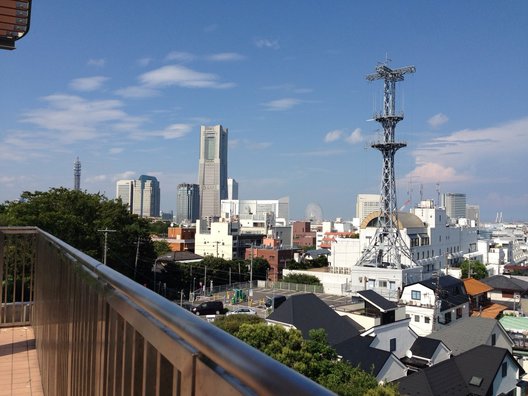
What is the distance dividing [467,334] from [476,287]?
33.9ft

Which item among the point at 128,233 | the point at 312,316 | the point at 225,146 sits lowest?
the point at 312,316

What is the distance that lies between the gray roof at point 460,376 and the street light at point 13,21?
31.8 feet

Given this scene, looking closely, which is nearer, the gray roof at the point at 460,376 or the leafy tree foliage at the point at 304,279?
the gray roof at the point at 460,376

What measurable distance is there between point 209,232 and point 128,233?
75.6 feet

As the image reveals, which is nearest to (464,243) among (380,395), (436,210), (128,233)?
(436,210)

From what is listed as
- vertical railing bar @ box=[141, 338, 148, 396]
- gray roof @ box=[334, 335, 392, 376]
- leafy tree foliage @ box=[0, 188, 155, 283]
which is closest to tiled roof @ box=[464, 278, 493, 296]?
gray roof @ box=[334, 335, 392, 376]

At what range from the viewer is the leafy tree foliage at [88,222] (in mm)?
15438

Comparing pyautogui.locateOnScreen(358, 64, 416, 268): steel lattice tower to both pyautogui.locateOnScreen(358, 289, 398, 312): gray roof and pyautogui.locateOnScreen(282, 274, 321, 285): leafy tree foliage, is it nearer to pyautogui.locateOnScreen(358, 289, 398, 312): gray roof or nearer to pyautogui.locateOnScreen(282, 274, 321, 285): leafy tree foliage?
pyautogui.locateOnScreen(282, 274, 321, 285): leafy tree foliage

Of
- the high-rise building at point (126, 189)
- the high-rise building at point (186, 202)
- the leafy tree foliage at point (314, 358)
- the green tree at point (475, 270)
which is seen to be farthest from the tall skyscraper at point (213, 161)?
the leafy tree foliage at point (314, 358)

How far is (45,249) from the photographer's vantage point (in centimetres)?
292

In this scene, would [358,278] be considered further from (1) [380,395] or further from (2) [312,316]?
(1) [380,395]

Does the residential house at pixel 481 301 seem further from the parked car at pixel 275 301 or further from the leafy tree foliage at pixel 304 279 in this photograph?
the parked car at pixel 275 301

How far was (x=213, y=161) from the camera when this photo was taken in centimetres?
15038

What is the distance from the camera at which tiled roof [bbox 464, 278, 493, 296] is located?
24172 mm
